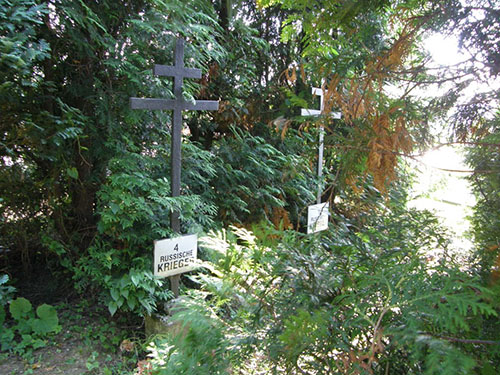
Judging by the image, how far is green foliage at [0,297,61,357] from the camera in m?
3.01

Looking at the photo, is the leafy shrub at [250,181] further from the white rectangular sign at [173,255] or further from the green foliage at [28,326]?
the green foliage at [28,326]

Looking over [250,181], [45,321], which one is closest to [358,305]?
[45,321]

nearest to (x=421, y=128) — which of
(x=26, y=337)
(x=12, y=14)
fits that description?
(x=12, y=14)

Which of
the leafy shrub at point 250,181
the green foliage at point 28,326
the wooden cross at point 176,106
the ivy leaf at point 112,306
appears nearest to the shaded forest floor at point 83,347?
the green foliage at point 28,326

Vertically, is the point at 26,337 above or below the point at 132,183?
below

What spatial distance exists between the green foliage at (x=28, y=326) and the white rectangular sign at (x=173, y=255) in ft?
3.22

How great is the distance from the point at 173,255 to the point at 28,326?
1.27 meters

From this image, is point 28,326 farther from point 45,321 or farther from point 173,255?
point 173,255

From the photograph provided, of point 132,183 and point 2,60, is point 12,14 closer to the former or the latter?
point 2,60

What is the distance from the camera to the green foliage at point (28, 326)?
9.88ft

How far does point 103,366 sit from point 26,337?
25.6 inches

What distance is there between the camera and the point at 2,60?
2.23m

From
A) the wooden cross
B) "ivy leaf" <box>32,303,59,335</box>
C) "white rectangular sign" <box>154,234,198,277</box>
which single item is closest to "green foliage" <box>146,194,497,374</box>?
"white rectangular sign" <box>154,234,198,277</box>

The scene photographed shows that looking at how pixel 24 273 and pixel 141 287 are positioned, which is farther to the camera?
pixel 24 273
